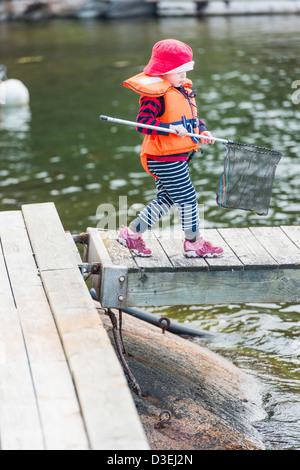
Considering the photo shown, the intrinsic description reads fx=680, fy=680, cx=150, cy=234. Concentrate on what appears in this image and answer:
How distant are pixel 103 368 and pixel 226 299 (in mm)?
1789

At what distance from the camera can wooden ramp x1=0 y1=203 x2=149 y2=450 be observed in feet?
10.8

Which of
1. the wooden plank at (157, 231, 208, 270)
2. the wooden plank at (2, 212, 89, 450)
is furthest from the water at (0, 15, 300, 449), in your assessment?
the wooden plank at (2, 212, 89, 450)

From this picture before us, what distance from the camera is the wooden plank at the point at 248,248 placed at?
5.20 meters

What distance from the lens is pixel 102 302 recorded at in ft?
16.7

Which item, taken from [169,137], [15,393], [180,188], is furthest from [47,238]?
[15,393]

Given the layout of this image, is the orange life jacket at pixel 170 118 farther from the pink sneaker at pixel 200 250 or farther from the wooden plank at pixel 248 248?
the wooden plank at pixel 248 248

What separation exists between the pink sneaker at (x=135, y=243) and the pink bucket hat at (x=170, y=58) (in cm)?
123

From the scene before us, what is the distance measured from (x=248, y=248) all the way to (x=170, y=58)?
1.64m

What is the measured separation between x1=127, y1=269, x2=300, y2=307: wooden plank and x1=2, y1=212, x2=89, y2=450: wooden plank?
2.63 ft

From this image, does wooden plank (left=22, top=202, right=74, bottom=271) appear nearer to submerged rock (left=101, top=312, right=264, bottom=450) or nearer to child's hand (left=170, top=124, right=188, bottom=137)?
submerged rock (left=101, top=312, right=264, bottom=450)

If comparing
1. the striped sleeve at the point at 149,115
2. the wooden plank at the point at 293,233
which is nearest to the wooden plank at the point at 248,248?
the wooden plank at the point at 293,233

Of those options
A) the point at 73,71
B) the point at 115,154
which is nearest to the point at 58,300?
the point at 115,154

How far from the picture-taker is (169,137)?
4.98m

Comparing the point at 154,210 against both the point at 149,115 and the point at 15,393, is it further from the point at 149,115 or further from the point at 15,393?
the point at 15,393
